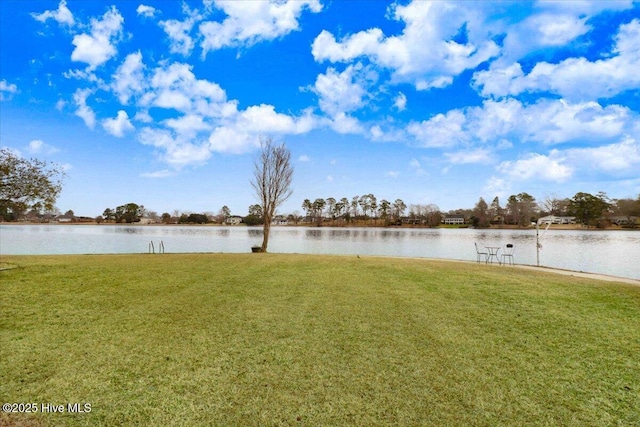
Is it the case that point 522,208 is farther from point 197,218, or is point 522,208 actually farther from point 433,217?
point 197,218

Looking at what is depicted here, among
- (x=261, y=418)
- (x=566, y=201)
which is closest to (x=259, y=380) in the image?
(x=261, y=418)

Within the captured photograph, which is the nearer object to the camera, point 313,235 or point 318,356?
point 318,356

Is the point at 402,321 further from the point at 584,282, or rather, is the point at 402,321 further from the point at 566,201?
the point at 566,201

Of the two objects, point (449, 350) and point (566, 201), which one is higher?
point (566, 201)

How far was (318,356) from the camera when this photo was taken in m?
4.25

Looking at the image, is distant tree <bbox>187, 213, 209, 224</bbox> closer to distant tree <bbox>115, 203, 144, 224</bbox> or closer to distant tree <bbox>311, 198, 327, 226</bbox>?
distant tree <bbox>115, 203, 144, 224</bbox>

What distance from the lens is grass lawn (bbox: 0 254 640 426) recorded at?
3.08m

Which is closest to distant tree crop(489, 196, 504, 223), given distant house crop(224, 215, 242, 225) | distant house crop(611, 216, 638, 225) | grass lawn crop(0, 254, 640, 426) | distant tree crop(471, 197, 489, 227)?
distant tree crop(471, 197, 489, 227)

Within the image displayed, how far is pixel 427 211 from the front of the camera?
108m

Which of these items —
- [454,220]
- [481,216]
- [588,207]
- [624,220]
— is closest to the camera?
[588,207]

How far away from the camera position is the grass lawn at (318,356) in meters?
3.08

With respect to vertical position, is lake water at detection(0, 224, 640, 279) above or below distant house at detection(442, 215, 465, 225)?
below

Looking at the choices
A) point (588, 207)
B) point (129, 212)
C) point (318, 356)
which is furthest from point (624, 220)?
point (129, 212)

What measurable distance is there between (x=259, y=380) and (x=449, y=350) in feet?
8.58
